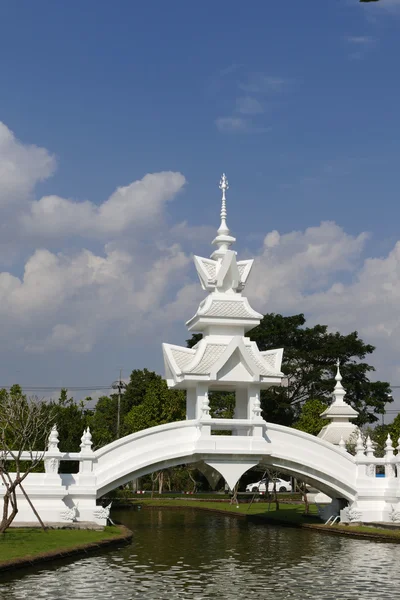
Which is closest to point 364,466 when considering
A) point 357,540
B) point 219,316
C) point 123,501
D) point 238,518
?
point 357,540

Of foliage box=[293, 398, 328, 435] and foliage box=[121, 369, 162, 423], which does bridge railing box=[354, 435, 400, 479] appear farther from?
foliage box=[121, 369, 162, 423]

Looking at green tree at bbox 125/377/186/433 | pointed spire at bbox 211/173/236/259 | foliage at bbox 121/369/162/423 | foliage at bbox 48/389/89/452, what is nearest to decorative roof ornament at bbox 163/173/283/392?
pointed spire at bbox 211/173/236/259

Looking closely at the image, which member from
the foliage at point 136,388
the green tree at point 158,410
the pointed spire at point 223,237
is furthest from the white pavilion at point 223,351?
the foliage at point 136,388

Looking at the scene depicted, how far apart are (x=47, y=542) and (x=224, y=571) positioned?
5.06 m

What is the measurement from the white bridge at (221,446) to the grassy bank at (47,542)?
1.35m

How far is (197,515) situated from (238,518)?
7.89ft

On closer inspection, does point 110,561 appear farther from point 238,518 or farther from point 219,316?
point 238,518

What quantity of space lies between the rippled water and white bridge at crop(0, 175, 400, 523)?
7.24 feet

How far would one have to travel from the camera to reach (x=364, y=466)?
28547mm

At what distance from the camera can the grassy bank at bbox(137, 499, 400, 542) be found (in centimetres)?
2631

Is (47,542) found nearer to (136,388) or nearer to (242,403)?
(242,403)

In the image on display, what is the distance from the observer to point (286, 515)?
34406 millimetres

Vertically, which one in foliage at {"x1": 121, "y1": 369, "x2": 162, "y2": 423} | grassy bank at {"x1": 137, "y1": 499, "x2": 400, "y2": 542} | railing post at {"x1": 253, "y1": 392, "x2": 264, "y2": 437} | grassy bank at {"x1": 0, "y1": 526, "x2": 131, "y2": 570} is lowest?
grassy bank at {"x1": 0, "y1": 526, "x2": 131, "y2": 570}

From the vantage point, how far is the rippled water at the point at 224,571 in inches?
632
